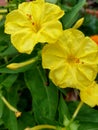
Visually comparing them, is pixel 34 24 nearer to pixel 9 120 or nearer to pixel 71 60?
pixel 71 60

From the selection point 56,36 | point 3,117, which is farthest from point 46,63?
point 3,117

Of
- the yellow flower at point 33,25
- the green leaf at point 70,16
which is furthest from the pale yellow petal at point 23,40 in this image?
the green leaf at point 70,16

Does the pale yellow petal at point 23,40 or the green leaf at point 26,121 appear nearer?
the pale yellow petal at point 23,40

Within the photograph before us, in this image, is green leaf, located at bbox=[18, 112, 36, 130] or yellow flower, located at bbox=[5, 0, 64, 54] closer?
yellow flower, located at bbox=[5, 0, 64, 54]

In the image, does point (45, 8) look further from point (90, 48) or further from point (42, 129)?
point (42, 129)

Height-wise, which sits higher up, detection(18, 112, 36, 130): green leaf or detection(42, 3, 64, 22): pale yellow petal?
detection(42, 3, 64, 22): pale yellow petal

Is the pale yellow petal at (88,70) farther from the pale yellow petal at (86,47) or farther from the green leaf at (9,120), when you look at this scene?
the green leaf at (9,120)

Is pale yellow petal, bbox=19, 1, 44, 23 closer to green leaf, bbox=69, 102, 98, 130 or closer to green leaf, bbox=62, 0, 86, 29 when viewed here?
green leaf, bbox=62, 0, 86, 29

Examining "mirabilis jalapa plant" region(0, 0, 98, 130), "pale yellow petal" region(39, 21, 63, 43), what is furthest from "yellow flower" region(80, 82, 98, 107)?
"pale yellow petal" region(39, 21, 63, 43)

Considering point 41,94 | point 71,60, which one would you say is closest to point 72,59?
point 71,60

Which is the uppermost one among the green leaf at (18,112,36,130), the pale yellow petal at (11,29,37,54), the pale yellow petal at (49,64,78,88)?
the pale yellow petal at (11,29,37,54)
